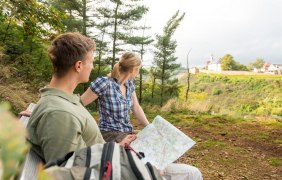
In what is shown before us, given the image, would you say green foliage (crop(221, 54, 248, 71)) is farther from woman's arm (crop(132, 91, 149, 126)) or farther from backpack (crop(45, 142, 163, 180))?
backpack (crop(45, 142, 163, 180))

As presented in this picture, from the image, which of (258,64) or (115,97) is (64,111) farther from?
(258,64)

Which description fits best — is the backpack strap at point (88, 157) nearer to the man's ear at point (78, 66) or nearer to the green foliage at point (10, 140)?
the man's ear at point (78, 66)

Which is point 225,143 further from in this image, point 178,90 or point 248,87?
point 248,87

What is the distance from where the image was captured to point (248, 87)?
48.2m

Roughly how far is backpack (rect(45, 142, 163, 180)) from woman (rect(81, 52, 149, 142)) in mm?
1527

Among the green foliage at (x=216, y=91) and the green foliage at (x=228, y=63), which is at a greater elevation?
the green foliage at (x=228, y=63)

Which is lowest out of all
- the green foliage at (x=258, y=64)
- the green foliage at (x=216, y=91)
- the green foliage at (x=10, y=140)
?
the green foliage at (x=216, y=91)

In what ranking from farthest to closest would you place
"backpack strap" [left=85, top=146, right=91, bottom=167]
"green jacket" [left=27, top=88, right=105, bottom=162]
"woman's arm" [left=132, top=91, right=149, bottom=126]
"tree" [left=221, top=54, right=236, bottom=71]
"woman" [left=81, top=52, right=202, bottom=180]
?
"tree" [left=221, top=54, right=236, bottom=71] → "woman's arm" [left=132, top=91, right=149, bottom=126] → "woman" [left=81, top=52, right=202, bottom=180] → "green jacket" [left=27, top=88, right=105, bottom=162] → "backpack strap" [left=85, top=146, right=91, bottom=167]

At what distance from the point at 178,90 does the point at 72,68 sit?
1028 inches

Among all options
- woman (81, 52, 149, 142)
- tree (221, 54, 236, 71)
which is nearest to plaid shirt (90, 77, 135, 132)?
woman (81, 52, 149, 142)

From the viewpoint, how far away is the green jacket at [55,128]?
1.39 metres

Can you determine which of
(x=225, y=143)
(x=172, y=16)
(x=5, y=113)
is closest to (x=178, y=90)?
(x=172, y=16)

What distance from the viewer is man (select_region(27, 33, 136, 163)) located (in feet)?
4.59

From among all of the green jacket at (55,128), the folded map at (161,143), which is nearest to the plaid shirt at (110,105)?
the folded map at (161,143)
